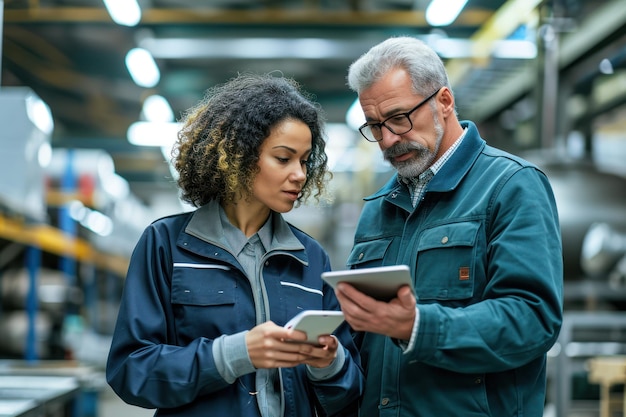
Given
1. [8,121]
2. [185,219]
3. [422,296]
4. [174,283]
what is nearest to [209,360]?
[174,283]

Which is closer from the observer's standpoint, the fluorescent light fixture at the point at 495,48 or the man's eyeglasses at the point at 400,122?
the man's eyeglasses at the point at 400,122

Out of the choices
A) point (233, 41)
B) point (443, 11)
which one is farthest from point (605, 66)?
point (233, 41)

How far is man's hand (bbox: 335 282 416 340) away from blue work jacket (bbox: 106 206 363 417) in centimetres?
37

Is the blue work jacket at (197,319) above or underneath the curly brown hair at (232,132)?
underneath

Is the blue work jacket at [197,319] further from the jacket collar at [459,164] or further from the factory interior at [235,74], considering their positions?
A: the factory interior at [235,74]

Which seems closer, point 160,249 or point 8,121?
point 160,249

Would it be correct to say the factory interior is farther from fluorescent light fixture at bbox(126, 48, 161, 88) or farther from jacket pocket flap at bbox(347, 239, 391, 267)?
jacket pocket flap at bbox(347, 239, 391, 267)

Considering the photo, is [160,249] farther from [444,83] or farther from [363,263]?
[444,83]

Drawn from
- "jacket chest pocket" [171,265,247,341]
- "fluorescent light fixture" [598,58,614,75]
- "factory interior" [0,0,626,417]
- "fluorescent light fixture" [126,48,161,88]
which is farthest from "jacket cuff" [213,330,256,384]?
"fluorescent light fixture" [126,48,161,88]

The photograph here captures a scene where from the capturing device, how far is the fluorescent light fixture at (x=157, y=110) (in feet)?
41.6

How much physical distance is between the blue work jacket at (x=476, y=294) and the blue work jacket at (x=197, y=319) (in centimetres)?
21

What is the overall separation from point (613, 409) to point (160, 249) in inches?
192

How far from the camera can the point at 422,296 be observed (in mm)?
2340

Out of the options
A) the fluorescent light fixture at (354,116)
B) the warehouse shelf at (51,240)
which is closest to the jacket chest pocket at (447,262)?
the warehouse shelf at (51,240)
